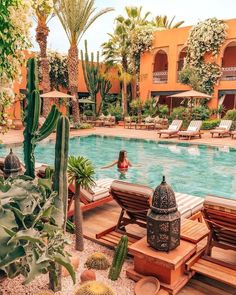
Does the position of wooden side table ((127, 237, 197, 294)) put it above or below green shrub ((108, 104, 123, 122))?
below

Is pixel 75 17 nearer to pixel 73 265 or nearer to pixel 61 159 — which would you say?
pixel 61 159

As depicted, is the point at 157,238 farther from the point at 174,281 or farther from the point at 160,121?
the point at 160,121

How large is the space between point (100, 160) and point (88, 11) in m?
11.5

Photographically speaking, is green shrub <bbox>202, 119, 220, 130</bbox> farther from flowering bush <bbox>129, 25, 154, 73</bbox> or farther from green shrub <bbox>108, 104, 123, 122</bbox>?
flowering bush <bbox>129, 25, 154, 73</bbox>

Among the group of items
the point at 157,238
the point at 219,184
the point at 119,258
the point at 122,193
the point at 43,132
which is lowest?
the point at 219,184

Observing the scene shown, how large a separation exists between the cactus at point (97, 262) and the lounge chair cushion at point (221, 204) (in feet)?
4.79

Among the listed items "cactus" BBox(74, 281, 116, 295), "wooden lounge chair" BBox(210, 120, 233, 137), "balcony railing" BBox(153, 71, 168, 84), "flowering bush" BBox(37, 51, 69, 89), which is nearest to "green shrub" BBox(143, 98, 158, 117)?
A: "balcony railing" BBox(153, 71, 168, 84)

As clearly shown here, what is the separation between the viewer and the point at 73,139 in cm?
1941

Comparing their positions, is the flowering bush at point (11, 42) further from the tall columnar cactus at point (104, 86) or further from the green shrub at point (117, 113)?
the tall columnar cactus at point (104, 86)

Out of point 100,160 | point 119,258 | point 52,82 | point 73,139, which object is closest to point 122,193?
point 119,258

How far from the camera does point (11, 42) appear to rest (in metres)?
3.90

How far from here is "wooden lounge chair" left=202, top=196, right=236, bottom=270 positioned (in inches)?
143

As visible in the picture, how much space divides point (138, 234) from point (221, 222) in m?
1.55

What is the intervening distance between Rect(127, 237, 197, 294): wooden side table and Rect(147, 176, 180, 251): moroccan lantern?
0.11 metres
